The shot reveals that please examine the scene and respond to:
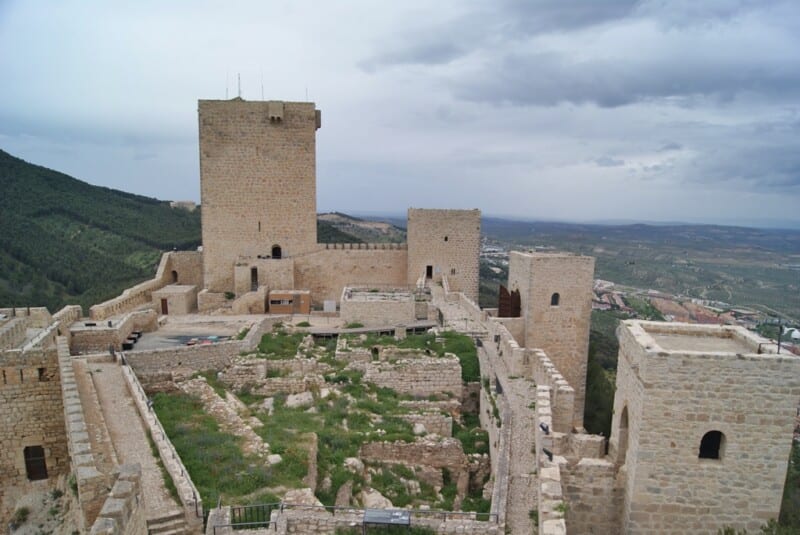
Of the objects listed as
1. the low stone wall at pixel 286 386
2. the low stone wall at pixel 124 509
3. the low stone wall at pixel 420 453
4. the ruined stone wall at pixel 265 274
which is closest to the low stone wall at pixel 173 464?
the low stone wall at pixel 124 509

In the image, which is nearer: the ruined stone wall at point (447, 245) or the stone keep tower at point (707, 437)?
the stone keep tower at point (707, 437)

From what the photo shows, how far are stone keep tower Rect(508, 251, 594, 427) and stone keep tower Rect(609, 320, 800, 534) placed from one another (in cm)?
880

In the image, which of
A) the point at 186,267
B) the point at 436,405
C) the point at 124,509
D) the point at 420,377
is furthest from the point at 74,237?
the point at 124,509

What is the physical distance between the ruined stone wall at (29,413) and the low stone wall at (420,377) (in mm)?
6588

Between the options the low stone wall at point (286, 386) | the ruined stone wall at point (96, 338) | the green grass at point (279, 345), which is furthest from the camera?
the green grass at point (279, 345)

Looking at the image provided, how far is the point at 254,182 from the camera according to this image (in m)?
21.5

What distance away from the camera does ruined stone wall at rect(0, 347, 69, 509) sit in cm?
981

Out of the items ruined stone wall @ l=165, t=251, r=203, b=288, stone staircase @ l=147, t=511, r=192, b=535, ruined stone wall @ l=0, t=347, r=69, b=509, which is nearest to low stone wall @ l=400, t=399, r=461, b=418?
stone staircase @ l=147, t=511, r=192, b=535

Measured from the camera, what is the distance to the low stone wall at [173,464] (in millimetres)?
6828

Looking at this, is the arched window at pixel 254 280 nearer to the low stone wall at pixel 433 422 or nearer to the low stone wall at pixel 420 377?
the low stone wall at pixel 420 377

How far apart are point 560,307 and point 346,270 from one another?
32.3ft

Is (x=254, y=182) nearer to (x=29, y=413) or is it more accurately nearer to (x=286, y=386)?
(x=286, y=386)

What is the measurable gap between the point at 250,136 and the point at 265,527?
682 inches

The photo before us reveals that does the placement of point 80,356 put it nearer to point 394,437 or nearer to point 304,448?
point 304,448
